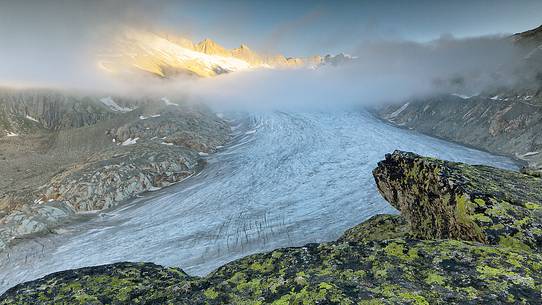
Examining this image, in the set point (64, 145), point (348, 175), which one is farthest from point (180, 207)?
point (64, 145)

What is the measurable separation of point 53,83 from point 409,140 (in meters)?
117

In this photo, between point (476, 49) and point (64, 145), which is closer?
point (476, 49)

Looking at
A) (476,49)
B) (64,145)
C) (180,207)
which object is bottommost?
(180,207)

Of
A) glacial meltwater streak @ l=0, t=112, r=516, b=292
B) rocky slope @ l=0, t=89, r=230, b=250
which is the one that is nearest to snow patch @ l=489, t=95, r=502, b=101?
glacial meltwater streak @ l=0, t=112, r=516, b=292

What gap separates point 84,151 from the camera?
206 ft

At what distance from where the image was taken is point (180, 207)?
32.9 m

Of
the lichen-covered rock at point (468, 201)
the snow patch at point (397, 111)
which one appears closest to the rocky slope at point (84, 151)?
the snow patch at point (397, 111)

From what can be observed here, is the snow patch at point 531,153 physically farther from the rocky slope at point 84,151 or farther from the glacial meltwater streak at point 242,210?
the rocky slope at point 84,151

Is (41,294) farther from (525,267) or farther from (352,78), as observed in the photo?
(352,78)

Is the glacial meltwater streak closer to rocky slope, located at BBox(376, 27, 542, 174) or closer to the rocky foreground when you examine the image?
rocky slope, located at BBox(376, 27, 542, 174)

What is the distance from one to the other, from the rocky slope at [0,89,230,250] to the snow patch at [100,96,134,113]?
0.24 m

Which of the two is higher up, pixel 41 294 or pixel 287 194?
pixel 41 294

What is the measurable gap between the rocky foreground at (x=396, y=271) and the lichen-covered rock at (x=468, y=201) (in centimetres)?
2

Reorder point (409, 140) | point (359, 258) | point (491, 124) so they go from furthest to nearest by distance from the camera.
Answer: point (409, 140), point (491, 124), point (359, 258)
